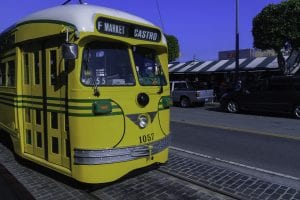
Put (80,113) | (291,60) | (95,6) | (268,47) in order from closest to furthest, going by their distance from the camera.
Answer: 1. (80,113)
2. (95,6)
3. (268,47)
4. (291,60)

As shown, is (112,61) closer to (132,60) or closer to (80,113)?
(132,60)

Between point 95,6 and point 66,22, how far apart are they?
0.58m

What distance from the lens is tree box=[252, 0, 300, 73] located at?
21.8 metres

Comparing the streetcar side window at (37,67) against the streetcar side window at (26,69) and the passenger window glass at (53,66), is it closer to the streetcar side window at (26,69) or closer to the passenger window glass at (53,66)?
the streetcar side window at (26,69)

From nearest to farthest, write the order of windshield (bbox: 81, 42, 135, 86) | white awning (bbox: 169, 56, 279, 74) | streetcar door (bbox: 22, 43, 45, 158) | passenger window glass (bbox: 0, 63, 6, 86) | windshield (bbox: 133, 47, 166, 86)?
windshield (bbox: 81, 42, 135, 86) → windshield (bbox: 133, 47, 166, 86) → streetcar door (bbox: 22, 43, 45, 158) → passenger window glass (bbox: 0, 63, 6, 86) → white awning (bbox: 169, 56, 279, 74)

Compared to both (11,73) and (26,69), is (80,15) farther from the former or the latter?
(11,73)

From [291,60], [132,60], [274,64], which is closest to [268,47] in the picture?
[291,60]

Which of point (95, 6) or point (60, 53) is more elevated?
A: point (95, 6)

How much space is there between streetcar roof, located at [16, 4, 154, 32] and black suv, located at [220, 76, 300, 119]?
483 inches

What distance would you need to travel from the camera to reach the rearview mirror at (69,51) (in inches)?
247

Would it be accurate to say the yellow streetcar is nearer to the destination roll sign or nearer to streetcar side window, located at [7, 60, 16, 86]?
the destination roll sign

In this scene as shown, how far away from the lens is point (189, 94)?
24844 millimetres

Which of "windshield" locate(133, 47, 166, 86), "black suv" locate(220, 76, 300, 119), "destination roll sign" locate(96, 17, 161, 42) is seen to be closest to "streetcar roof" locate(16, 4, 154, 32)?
"destination roll sign" locate(96, 17, 161, 42)

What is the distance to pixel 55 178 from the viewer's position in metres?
7.70
